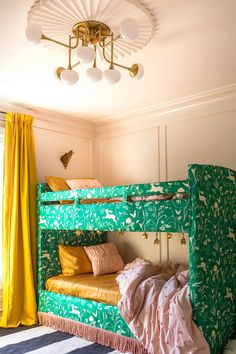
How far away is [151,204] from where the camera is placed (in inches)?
104

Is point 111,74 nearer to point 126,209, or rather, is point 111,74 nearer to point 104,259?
point 126,209

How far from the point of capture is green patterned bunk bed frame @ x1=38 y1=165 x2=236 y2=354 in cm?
237

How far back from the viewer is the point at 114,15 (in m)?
2.04

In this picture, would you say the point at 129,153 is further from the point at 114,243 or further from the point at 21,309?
the point at 21,309

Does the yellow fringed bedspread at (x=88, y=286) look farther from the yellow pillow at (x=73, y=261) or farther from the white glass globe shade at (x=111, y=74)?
the white glass globe shade at (x=111, y=74)

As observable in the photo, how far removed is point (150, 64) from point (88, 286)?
2108 millimetres

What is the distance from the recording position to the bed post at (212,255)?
2.34 metres

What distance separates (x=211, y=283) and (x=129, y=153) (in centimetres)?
225

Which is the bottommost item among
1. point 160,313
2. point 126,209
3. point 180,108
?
point 160,313

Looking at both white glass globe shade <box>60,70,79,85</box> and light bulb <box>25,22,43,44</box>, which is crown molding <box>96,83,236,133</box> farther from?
light bulb <box>25,22,43,44</box>

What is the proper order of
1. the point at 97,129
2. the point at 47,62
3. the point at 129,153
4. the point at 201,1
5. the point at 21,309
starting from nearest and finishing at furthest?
the point at 201,1 < the point at 47,62 < the point at 21,309 < the point at 129,153 < the point at 97,129

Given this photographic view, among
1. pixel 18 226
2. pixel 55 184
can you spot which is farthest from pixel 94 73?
pixel 18 226

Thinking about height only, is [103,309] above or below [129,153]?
below

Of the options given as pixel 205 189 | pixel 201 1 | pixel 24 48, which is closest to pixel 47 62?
pixel 24 48
